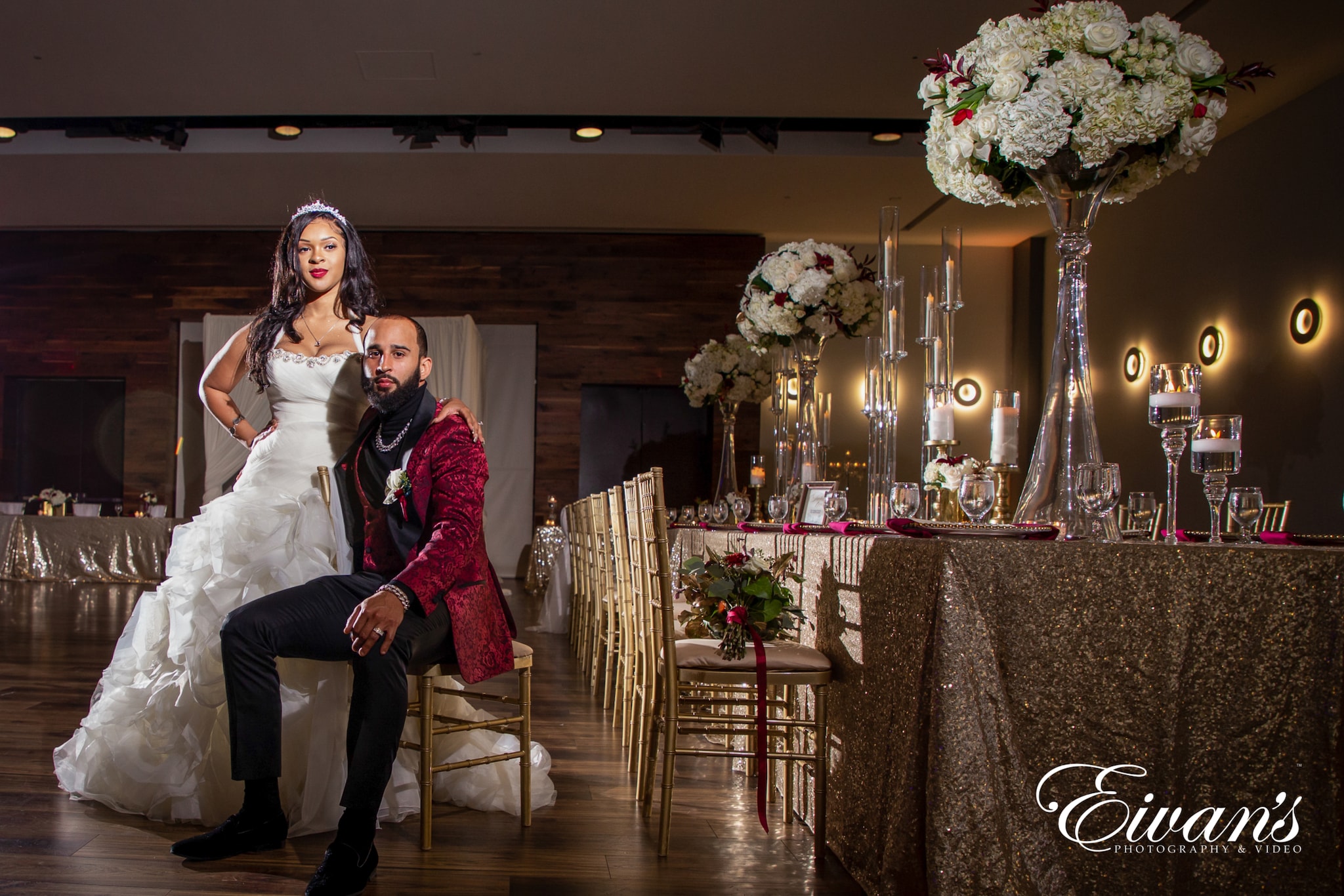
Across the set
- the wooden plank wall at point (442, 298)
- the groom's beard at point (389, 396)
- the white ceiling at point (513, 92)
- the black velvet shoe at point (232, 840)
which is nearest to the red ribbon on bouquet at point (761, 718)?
the groom's beard at point (389, 396)

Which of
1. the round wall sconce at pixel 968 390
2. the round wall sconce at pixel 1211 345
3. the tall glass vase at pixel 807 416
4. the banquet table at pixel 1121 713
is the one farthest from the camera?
the round wall sconce at pixel 968 390

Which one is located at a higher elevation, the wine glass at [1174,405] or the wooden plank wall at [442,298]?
the wooden plank wall at [442,298]

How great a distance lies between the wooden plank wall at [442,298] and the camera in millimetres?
10641

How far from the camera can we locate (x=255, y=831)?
7.82 ft

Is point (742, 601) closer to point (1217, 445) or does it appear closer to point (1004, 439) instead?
point (1004, 439)

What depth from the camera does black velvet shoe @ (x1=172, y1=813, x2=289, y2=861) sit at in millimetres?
2354

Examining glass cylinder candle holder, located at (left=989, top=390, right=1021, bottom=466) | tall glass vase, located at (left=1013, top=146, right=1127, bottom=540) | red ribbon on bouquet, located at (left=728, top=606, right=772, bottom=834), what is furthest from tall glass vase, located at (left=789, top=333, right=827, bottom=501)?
tall glass vase, located at (left=1013, top=146, right=1127, bottom=540)

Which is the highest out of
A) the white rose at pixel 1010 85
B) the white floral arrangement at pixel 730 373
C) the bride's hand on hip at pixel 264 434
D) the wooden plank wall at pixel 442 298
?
the wooden plank wall at pixel 442 298

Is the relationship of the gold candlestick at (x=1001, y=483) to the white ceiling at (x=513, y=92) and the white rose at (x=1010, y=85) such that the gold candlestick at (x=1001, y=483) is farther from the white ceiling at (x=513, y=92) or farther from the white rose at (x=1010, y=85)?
the white ceiling at (x=513, y=92)

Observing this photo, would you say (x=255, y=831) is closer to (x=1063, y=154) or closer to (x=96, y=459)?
(x=1063, y=154)

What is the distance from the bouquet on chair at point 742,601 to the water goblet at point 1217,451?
103 centimetres

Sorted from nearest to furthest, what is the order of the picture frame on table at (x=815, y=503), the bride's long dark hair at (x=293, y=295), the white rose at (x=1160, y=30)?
the white rose at (x=1160, y=30) < the bride's long dark hair at (x=293, y=295) < the picture frame on table at (x=815, y=503)

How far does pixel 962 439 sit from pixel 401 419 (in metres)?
9.35

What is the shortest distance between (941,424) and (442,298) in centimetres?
830
